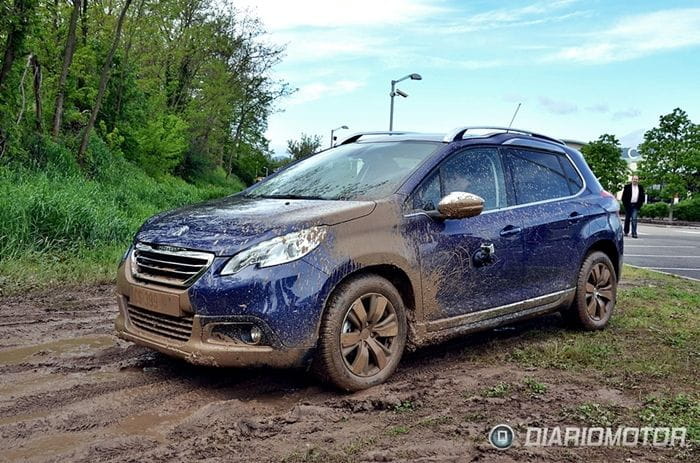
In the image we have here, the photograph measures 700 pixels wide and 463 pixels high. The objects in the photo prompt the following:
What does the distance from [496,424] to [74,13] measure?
603 inches

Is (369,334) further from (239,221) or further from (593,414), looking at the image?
(593,414)

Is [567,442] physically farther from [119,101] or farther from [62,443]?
[119,101]

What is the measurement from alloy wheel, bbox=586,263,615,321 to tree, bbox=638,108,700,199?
4184cm

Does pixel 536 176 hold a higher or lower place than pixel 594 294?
higher

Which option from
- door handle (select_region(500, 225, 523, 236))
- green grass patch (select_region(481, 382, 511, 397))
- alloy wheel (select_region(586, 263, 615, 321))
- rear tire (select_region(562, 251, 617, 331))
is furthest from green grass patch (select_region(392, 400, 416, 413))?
alloy wheel (select_region(586, 263, 615, 321))

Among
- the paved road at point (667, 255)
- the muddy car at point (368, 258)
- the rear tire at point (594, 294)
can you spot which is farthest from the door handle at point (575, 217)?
the paved road at point (667, 255)

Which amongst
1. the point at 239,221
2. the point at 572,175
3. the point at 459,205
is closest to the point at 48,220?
the point at 239,221

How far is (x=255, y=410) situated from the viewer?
3.65 meters

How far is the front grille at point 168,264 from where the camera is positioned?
3.75m

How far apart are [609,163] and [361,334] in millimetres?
53283

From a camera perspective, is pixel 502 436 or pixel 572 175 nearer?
pixel 502 436

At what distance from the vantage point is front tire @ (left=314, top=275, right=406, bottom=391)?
3.83m

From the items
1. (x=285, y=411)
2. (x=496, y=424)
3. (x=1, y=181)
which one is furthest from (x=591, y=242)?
(x=1, y=181)

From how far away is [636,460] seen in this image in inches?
119
